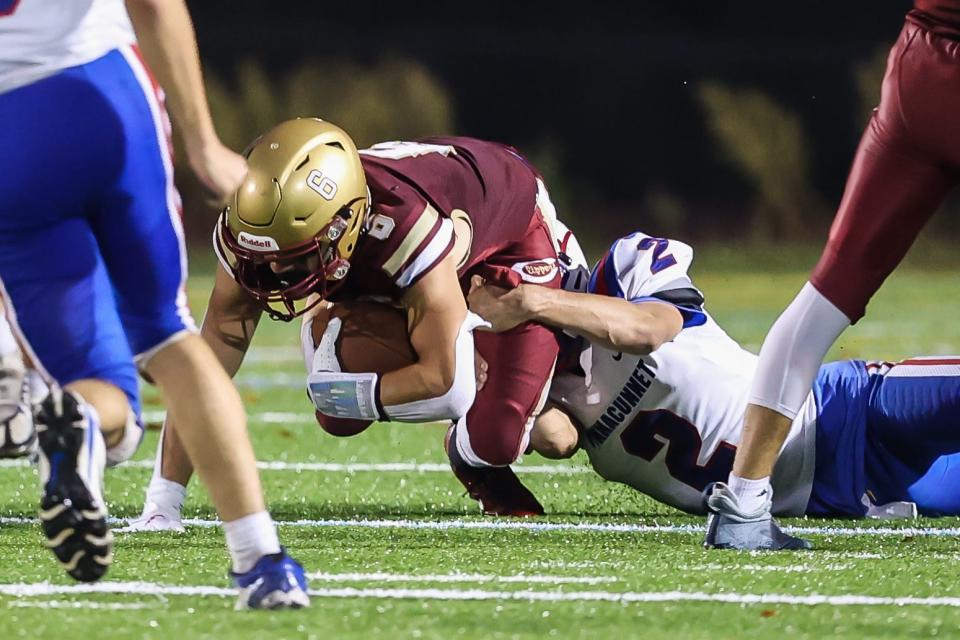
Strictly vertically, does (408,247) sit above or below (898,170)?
below

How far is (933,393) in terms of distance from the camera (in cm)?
402

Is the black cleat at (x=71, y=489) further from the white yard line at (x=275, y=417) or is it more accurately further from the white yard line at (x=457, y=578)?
the white yard line at (x=275, y=417)

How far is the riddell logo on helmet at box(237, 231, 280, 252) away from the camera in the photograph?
374 cm

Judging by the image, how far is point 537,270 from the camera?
14.7ft

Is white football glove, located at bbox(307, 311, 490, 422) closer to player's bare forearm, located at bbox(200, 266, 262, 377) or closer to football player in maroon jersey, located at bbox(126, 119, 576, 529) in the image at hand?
football player in maroon jersey, located at bbox(126, 119, 576, 529)

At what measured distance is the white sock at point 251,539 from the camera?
284 cm

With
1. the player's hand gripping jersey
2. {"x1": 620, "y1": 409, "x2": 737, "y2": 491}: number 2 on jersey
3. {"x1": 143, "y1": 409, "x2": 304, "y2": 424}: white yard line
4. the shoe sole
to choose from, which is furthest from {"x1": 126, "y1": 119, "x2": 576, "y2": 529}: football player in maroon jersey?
{"x1": 143, "y1": 409, "x2": 304, "y2": 424}: white yard line

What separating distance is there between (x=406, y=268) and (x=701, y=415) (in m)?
0.78

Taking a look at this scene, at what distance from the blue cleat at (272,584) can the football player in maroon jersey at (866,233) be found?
1135 mm

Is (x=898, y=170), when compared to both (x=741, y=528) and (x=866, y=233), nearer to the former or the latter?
(x=866, y=233)

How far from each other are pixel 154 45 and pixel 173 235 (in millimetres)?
291

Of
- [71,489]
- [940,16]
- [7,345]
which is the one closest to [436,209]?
[7,345]

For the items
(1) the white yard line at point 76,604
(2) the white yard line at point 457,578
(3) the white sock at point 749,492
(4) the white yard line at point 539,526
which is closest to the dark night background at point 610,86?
(4) the white yard line at point 539,526

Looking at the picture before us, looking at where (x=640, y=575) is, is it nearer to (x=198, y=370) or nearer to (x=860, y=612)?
(x=860, y=612)
